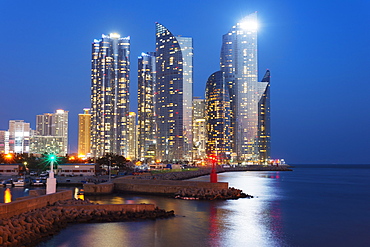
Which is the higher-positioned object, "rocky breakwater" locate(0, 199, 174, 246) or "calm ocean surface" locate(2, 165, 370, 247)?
"rocky breakwater" locate(0, 199, 174, 246)

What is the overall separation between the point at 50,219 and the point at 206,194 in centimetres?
2572

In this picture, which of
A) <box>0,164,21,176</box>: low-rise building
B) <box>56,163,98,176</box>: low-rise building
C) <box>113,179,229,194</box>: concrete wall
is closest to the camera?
<box>113,179,229,194</box>: concrete wall

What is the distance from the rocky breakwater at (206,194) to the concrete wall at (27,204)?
17971 millimetres

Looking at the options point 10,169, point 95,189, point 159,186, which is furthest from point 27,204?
point 10,169

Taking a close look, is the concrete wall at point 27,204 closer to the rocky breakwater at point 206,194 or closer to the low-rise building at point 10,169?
the rocky breakwater at point 206,194

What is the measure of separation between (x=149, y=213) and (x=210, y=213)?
7.72 meters

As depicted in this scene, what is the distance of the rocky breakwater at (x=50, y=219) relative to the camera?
2323cm

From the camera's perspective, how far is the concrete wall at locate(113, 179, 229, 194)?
55763 millimetres

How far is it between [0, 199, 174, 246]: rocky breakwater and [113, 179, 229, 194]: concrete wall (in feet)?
64.6

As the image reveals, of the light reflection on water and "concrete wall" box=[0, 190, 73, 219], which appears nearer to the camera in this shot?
the light reflection on water

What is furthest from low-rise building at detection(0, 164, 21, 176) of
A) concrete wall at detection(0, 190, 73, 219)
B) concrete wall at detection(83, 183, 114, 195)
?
concrete wall at detection(0, 190, 73, 219)

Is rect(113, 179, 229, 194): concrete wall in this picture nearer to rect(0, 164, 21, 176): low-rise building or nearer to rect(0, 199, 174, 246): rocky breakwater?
rect(0, 199, 174, 246): rocky breakwater

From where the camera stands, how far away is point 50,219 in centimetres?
2908

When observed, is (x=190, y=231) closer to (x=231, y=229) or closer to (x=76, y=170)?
(x=231, y=229)
